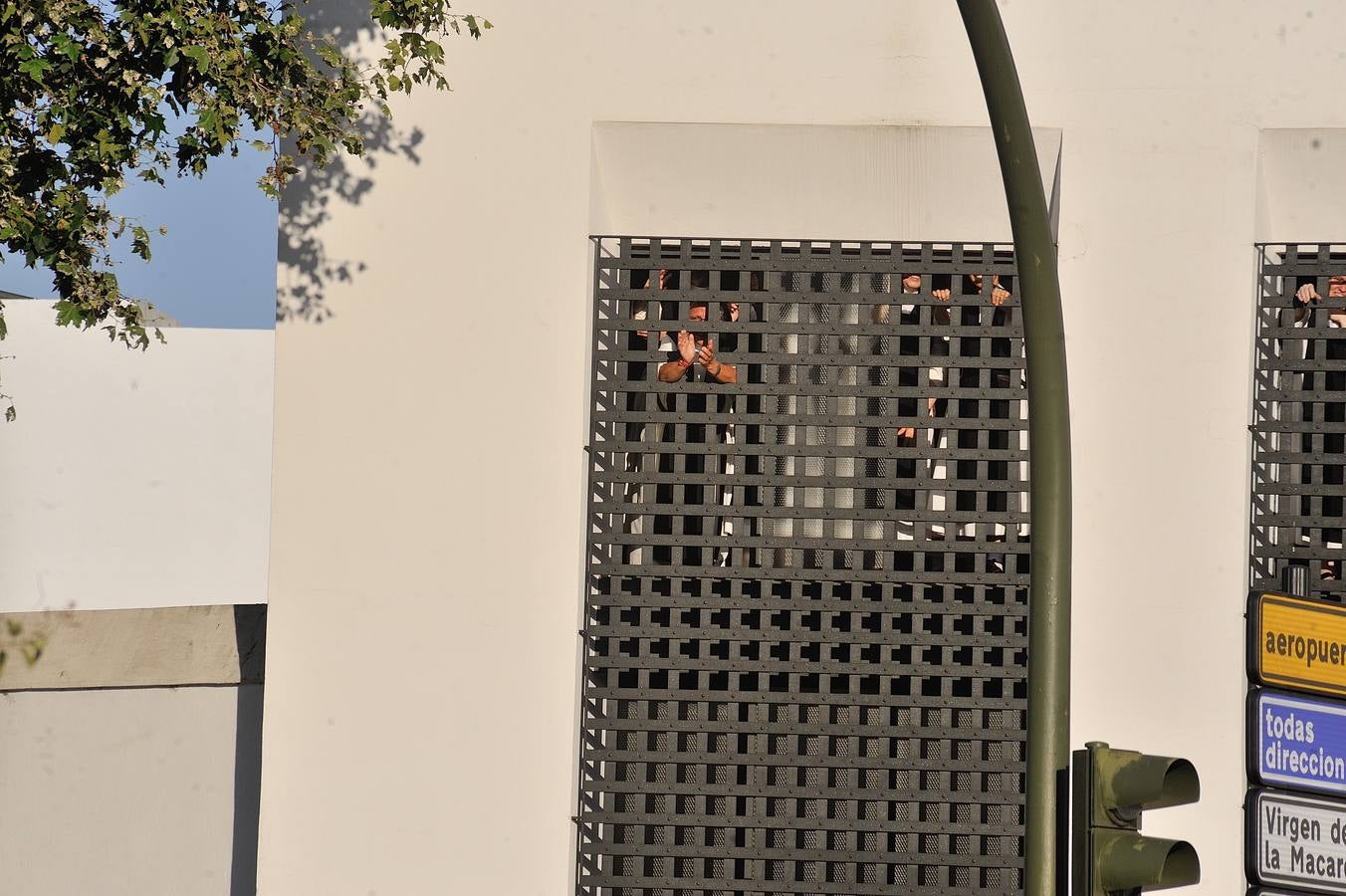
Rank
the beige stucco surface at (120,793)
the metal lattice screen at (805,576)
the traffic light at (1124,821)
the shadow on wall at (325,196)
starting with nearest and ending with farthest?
the traffic light at (1124,821) → the metal lattice screen at (805,576) → the shadow on wall at (325,196) → the beige stucco surface at (120,793)

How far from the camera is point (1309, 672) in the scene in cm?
511

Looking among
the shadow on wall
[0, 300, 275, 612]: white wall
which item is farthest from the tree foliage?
[0, 300, 275, 612]: white wall

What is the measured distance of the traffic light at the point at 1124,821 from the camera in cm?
398

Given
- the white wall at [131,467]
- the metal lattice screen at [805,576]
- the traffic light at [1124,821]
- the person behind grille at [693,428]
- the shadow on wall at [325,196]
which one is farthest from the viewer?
the white wall at [131,467]

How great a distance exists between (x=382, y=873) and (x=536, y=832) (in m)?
0.79

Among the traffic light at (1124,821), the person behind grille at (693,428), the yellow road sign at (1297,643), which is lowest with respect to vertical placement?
the traffic light at (1124,821)

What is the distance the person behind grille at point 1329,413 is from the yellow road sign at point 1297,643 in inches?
127

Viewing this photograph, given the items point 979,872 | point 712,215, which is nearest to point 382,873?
point 979,872

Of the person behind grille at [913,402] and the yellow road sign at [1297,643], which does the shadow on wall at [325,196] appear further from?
the yellow road sign at [1297,643]

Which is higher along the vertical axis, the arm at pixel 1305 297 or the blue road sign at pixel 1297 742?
the arm at pixel 1305 297

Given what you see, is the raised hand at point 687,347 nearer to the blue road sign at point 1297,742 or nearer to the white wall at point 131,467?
the blue road sign at point 1297,742

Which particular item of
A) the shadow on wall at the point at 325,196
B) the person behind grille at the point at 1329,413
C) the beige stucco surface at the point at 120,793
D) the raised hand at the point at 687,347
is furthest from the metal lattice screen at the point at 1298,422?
the beige stucco surface at the point at 120,793

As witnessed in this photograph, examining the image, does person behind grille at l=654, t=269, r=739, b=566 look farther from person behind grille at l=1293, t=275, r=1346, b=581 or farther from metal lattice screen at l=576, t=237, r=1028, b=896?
person behind grille at l=1293, t=275, r=1346, b=581

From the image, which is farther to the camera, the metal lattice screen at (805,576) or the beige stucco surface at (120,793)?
the beige stucco surface at (120,793)
